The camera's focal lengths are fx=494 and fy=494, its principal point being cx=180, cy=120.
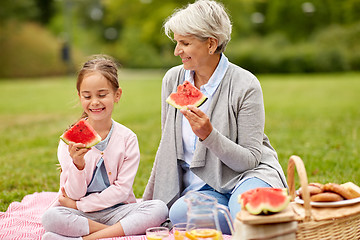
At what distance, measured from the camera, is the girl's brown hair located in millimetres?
3844

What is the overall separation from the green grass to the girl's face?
29 cm

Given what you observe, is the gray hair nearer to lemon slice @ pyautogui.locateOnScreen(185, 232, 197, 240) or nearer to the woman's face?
the woman's face

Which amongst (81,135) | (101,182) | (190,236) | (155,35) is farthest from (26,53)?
(190,236)

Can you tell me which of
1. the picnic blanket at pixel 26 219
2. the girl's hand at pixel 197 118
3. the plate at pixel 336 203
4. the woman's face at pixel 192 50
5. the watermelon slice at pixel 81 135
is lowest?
the picnic blanket at pixel 26 219

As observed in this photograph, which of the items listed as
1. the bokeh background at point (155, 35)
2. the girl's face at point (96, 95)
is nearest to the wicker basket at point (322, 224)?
the girl's face at point (96, 95)

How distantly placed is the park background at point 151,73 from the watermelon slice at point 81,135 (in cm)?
163

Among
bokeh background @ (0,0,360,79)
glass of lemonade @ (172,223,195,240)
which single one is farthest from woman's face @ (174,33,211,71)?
bokeh background @ (0,0,360,79)

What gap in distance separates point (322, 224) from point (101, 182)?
5.64 feet

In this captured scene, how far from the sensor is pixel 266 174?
11.8ft

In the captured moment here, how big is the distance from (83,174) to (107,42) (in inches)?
1928

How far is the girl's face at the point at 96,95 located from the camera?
148 inches

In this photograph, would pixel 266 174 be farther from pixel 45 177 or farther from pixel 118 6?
pixel 118 6

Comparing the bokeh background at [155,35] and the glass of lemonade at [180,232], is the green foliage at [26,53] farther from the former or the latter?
the glass of lemonade at [180,232]

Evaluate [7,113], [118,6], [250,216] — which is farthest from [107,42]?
[250,216]
